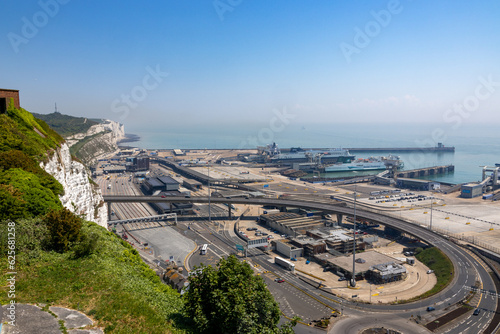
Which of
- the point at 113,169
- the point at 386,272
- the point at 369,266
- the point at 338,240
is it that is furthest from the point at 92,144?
the point at 386,272

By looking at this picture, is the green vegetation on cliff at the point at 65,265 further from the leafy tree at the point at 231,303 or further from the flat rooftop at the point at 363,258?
the flat rooftop at the point at 363,258

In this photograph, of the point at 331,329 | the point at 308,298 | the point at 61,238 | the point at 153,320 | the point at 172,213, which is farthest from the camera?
the point at 172,213

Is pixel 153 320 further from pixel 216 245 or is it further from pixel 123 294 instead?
pixel 216 245

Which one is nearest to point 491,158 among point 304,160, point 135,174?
point 304,160

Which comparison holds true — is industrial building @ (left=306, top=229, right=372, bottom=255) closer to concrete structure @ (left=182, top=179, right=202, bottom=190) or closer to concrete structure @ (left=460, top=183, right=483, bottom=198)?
concrete structure @ (left=182, top=179, right=202, bottom=190)

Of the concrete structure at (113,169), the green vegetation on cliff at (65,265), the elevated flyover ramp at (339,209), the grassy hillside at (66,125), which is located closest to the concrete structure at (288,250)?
the elevated flyover ramp at (339,209)

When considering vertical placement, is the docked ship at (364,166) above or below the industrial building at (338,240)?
above

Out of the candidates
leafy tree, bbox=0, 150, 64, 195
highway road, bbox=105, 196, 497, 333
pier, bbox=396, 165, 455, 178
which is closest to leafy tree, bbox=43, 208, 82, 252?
leafy tree, bbox=0, 150, 64, 195
